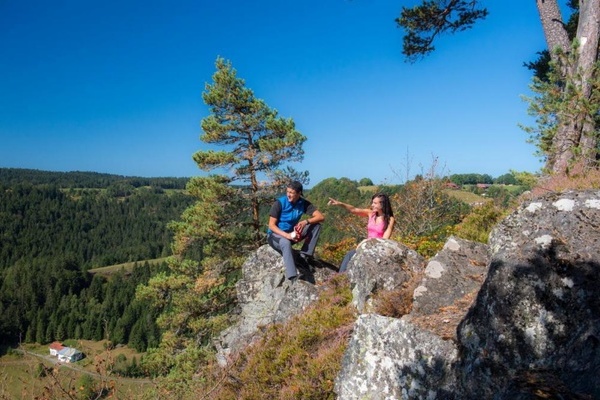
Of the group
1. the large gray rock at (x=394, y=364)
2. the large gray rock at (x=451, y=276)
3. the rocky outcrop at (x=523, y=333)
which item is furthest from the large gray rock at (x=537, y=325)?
the large gray rock at (x=451, y=276)

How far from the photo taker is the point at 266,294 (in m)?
9.43

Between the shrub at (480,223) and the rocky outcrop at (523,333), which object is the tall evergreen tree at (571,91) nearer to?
the shrub at (480,223)

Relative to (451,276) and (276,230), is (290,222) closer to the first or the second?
(276,230)

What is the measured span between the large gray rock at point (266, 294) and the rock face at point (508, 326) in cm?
337

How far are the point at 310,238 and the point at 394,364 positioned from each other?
434cm

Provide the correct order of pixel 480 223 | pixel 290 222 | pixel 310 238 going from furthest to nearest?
pixel 480 223
pixel 310 238
pixel 290 222

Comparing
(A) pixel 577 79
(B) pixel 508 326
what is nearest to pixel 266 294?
(B) pixel 508 326

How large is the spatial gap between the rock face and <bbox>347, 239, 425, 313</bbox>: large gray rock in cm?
93

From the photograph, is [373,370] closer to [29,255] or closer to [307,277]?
[307,277]

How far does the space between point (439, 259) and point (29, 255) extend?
18278 centimetres

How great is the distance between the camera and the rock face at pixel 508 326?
10.6 feet

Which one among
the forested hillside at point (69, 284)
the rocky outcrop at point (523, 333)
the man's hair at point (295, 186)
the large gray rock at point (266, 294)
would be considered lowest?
the forested hillside at point (69, 284)

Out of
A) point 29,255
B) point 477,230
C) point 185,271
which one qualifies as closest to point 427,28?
point 477,230

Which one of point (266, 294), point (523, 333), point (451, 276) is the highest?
point (451, 276)
